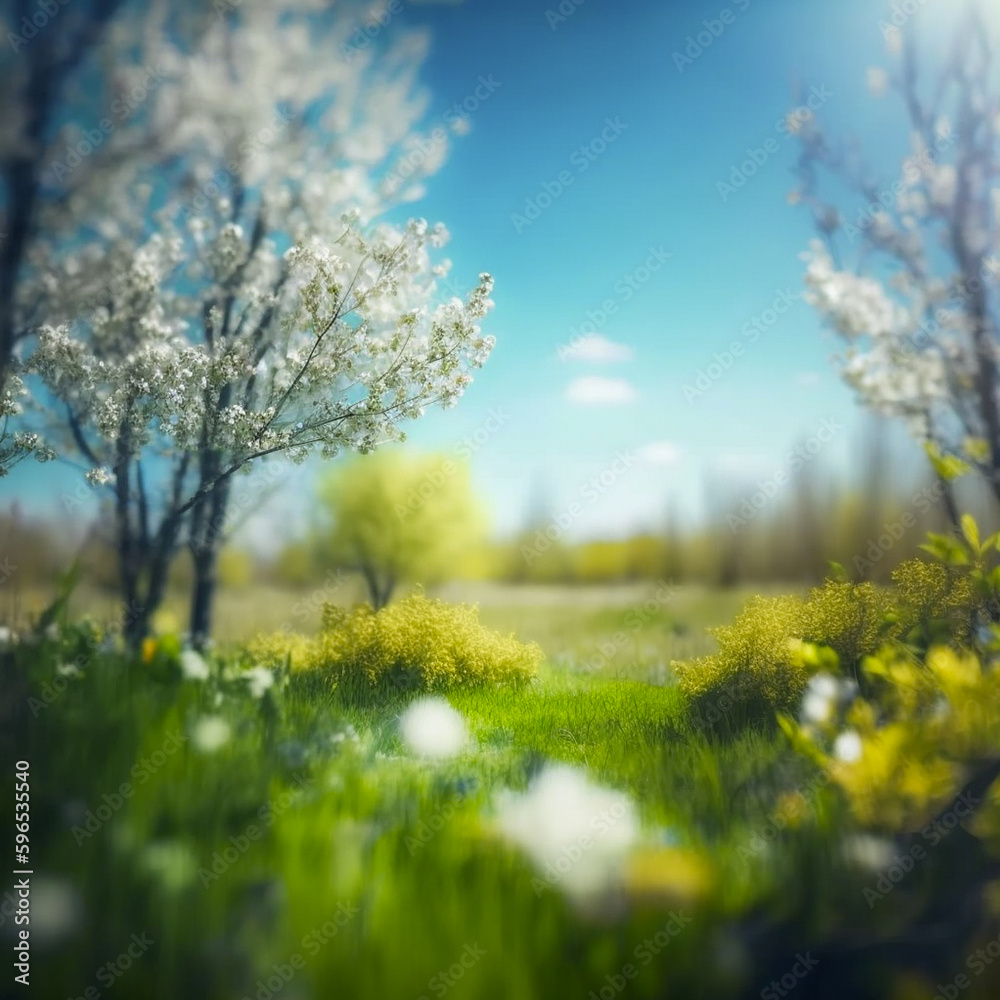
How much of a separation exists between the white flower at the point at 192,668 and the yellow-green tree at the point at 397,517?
6876 millimetres

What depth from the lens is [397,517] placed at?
10.2 m

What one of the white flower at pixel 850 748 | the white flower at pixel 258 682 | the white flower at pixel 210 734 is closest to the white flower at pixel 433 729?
the white flower at pixel 258 682

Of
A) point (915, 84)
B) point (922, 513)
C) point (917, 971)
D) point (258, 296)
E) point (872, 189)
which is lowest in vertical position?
point (917, 971)

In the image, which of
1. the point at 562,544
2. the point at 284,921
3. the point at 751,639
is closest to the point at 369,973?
the point at 284,921

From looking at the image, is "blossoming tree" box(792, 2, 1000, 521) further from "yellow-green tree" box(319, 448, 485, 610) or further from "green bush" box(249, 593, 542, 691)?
"yellow-green tree" box(319, 448, 485, 610)

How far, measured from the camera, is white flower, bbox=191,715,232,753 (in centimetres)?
248

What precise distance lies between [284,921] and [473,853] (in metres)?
0.55

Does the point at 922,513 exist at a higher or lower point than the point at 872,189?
lower

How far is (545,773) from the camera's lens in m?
3.21

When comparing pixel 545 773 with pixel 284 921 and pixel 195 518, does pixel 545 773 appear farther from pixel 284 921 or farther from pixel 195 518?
pixel 195 518

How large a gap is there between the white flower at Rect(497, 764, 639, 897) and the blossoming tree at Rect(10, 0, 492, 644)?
2690 millimetres

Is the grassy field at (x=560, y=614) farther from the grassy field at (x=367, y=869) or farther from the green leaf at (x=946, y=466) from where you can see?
the green leaf at (x=946, y=466)

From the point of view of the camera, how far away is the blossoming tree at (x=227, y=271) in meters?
3.52

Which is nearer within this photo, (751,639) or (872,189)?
(751,639)
